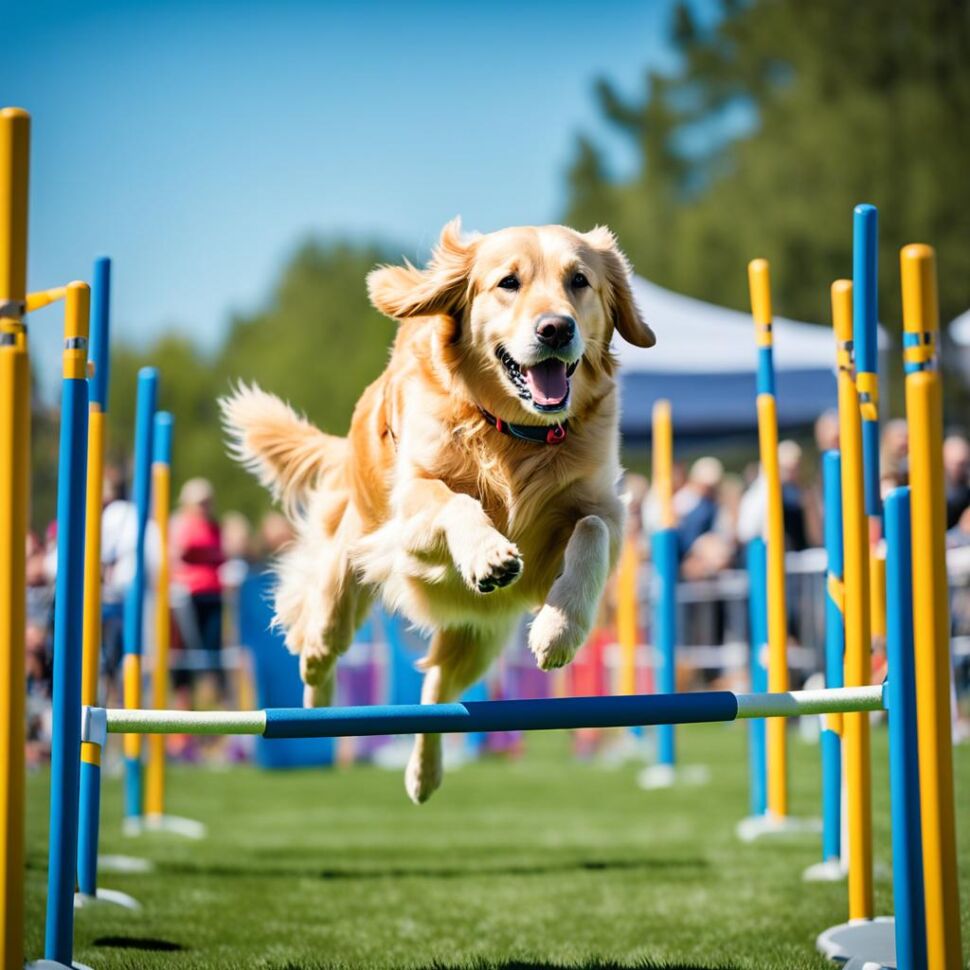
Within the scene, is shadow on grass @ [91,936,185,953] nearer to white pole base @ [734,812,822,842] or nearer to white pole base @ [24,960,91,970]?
white pole base @ [24,960,91,970]

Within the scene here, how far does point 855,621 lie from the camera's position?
3945 millimetres

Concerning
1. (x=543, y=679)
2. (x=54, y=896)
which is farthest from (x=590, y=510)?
(x=543, y=679)

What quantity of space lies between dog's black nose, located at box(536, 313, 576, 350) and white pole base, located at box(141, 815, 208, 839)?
4077mm

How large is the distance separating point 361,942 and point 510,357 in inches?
79.2

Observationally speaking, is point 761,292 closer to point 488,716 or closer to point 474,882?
point 488,716

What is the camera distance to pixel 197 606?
11656 mm

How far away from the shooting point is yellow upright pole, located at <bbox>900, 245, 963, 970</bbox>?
278 centimetres

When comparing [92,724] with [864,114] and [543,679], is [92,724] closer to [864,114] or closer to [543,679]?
[543,679]

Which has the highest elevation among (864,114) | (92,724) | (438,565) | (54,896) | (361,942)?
(864,114)

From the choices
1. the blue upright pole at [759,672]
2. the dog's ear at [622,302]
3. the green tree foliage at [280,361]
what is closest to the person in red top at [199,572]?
the blue upright pole at [759,672]

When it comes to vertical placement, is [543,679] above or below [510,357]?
below

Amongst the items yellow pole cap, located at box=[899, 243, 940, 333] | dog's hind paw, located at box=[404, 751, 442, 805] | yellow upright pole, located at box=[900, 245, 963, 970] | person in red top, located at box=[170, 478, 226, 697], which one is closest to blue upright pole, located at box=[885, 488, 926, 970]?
yellow upright pole, located at box=[900, 245, 963, 970]

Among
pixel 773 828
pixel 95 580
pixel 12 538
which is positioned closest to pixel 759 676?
pixel 773 828

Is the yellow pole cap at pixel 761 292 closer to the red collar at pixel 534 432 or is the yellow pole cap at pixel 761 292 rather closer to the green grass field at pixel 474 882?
the red collar at pixel 534 432
